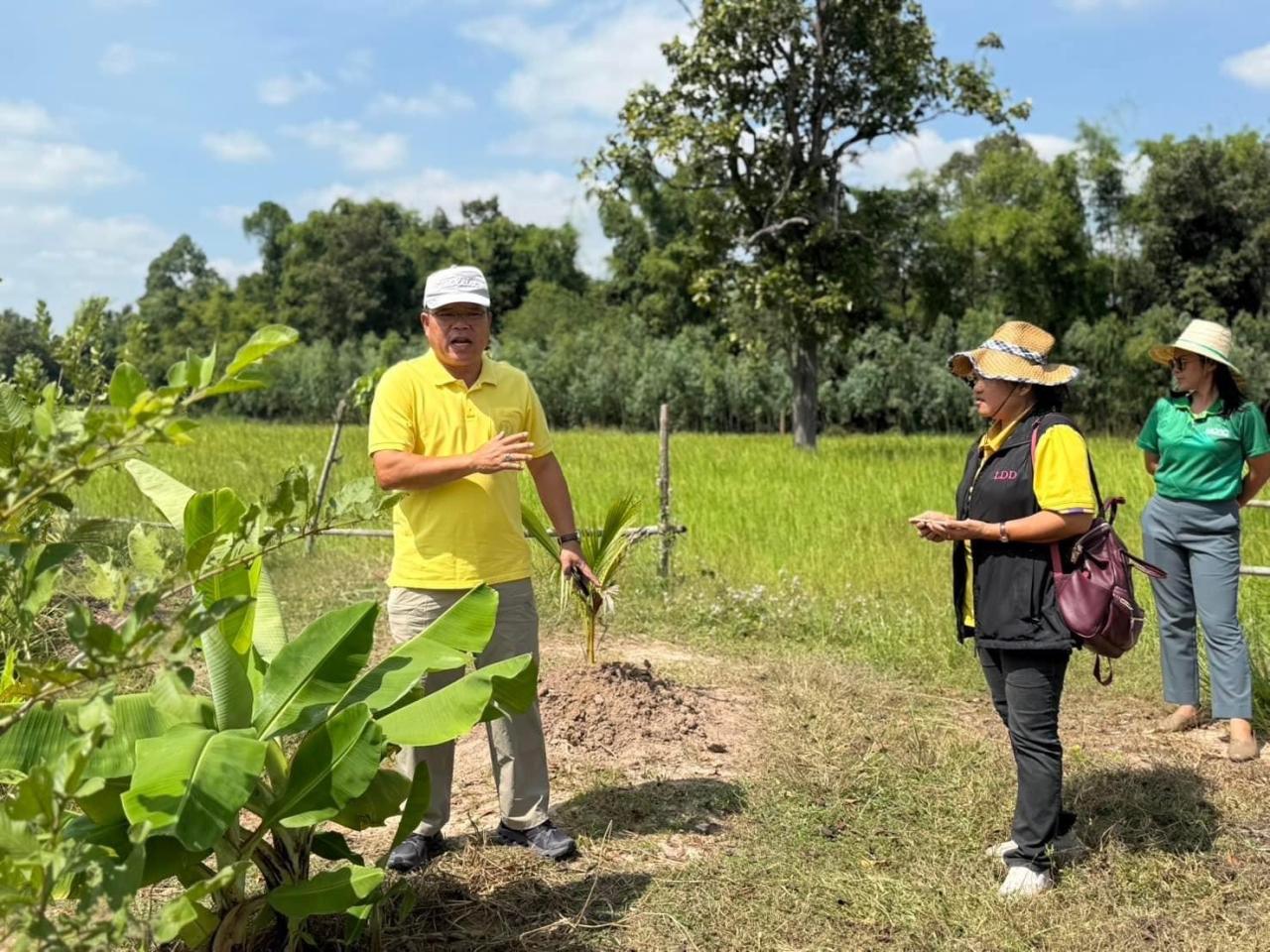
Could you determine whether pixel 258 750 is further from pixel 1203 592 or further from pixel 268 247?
pixel 268 247

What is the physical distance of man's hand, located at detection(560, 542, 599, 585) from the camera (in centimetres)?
344

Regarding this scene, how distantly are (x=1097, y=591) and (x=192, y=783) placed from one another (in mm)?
2301

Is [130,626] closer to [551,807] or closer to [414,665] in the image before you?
[414,665]

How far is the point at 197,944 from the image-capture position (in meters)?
2.29

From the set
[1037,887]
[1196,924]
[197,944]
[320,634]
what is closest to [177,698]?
[320,634]

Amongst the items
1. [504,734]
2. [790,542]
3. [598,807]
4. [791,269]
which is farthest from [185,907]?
[791,269]

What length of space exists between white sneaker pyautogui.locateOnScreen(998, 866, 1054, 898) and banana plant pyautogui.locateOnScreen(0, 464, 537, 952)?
4.87ft

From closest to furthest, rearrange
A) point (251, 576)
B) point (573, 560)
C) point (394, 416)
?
point (251, 576) → point (394, 416) → point (573, 560)

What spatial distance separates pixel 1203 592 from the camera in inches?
166

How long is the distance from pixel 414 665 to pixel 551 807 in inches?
48.5

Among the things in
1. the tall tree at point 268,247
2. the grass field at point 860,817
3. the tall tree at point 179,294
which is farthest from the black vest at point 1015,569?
the tall tree at point 268,247

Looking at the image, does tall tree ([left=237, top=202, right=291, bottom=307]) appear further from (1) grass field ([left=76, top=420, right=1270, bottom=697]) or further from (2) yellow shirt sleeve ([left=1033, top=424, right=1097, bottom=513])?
(2) yellow shirt sleeve ([left=1033, top=424, right=1097, bottom=513])

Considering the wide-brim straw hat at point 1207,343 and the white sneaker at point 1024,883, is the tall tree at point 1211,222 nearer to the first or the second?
the wide-brim straw hat at point 1207,343

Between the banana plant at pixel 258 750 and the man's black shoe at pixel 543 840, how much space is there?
1.86ft
